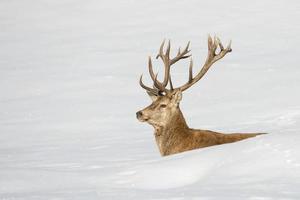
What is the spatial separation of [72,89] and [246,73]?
5.04 meters

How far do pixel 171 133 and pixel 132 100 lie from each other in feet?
38.4

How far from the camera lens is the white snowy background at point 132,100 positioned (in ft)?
21.7

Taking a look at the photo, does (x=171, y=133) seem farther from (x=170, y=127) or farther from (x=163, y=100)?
(x=163, y=100)

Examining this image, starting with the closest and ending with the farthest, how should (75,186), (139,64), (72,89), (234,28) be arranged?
1. (75,186)
2. (72,89)
3. (139,64)
4. (234,28)

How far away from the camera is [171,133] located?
9586 mm

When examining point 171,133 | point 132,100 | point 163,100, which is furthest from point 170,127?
point 132,100

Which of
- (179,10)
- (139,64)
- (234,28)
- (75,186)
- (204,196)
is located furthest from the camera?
(179,10)

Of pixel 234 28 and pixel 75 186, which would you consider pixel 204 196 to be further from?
pixel 234 28

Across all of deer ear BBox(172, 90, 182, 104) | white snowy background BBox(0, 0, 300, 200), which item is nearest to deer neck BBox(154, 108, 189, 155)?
deer ear BBox(172, 90, 182, 104)

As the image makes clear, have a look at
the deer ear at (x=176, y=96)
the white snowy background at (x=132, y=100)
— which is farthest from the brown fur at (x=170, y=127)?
the white snowy background at (x=132, y=100)

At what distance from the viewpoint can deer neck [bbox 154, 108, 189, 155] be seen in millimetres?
9562

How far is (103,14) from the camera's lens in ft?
132

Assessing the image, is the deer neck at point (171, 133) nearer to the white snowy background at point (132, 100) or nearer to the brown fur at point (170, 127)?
the brown fur at point (170, 127)

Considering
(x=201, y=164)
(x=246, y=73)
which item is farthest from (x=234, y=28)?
(x=201, y=164)
